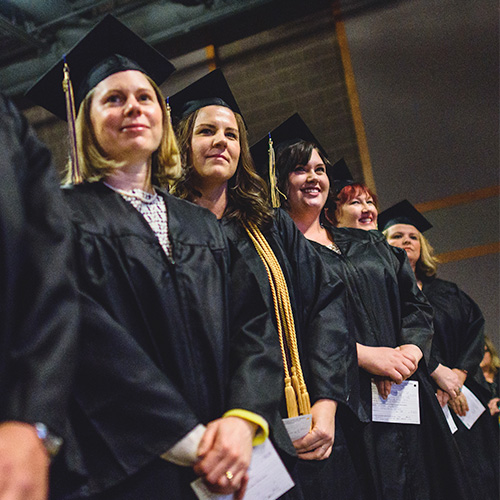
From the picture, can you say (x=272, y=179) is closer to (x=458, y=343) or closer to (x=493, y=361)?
(x=458, y=343)

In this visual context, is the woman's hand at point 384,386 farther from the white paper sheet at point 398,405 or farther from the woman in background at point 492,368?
the woman in background at point 492,368

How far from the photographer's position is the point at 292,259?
82.0 inches

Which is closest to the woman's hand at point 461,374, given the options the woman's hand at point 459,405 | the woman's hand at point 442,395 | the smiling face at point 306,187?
the woman's hand at point 459,405

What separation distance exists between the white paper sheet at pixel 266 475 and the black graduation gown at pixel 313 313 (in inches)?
19.2

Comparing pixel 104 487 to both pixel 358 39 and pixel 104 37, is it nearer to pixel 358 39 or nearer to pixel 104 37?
pixel 104 37

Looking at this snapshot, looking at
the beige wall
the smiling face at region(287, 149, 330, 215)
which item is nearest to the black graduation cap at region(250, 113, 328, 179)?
the smiling face at region(287, 149, 330, 215)

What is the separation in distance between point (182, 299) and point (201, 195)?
768 mm

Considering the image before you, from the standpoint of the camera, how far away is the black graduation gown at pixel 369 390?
7.53ft

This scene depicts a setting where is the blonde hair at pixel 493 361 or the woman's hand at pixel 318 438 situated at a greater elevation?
the woman's hand at pixel 318 438

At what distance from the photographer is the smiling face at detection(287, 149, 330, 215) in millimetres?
2646

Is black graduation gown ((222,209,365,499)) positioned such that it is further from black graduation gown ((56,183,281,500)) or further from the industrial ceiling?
the industrial ceiling

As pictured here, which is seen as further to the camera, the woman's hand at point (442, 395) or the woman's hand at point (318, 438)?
the woman's hand at point (442, 395)

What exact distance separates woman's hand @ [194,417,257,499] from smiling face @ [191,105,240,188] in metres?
1.03

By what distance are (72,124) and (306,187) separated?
134 centimetres
